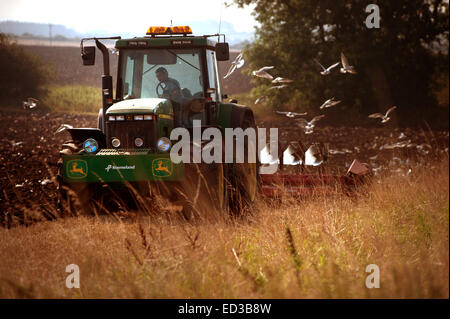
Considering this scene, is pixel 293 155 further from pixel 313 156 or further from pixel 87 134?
pixel 87 134

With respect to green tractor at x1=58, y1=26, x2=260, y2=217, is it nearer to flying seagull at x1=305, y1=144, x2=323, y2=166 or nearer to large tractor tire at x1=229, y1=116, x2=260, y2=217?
large tractor tire at x1=229, y1=116, x2=260, y2=217

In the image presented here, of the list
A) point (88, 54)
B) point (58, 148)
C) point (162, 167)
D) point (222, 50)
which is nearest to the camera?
point (162, 167)

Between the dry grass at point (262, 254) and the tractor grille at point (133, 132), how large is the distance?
95 cm

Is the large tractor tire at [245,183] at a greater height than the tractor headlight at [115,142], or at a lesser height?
lesser

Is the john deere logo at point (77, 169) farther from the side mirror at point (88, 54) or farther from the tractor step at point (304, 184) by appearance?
the tractor step at point (304, 184)

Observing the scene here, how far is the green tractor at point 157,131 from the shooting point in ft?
21.1

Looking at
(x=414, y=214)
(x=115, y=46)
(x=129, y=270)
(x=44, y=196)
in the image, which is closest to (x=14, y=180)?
(x=44, y=196)

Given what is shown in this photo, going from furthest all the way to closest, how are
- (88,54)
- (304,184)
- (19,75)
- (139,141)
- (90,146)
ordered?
(19,75) → (304,184) → (88,54) → (139,141) → (90,146)

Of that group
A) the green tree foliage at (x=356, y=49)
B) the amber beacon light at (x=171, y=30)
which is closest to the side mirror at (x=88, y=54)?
the amber beacon light at (x=171, y=30)

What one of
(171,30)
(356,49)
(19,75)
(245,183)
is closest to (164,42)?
(171,30)

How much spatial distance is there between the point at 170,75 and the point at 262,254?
10.4ft

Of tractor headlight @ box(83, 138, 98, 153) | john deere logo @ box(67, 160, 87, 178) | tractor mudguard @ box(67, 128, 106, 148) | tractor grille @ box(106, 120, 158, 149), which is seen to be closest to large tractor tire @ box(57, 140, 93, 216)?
john deere logo @ box(67, 160, 87, 178)

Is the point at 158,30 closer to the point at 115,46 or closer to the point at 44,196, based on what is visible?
the point at 115,46

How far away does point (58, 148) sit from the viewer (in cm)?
1493
